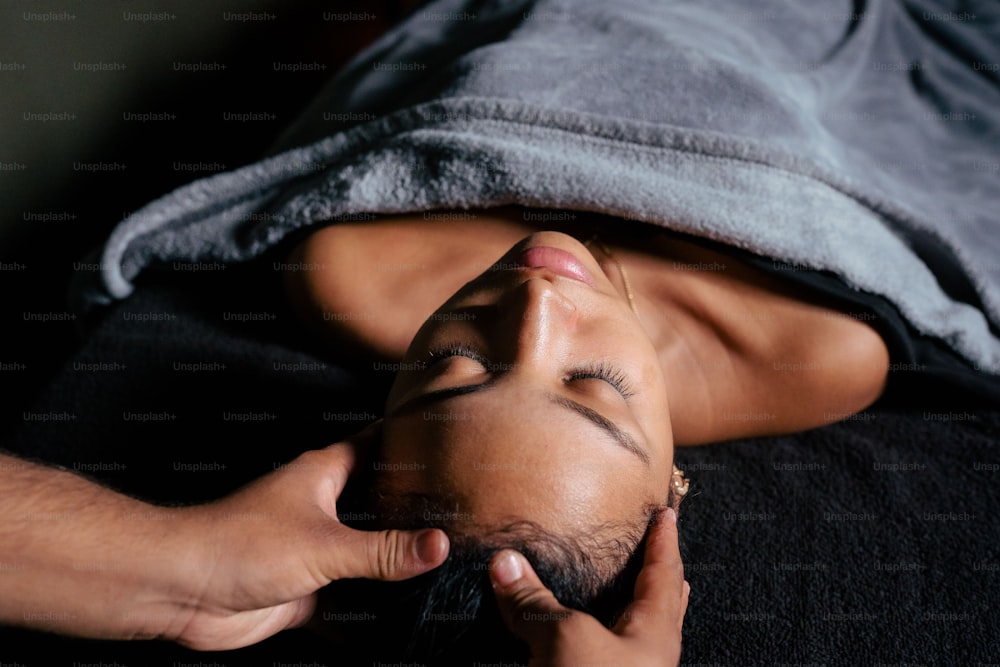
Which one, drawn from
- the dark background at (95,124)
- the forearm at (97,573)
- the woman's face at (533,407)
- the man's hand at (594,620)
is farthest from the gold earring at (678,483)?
the dark background at (95,124)

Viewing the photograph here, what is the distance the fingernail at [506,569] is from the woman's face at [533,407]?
38 millimetres

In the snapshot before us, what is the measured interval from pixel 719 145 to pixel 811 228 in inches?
6.6

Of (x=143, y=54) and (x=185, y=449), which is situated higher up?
(x=143, y=54)

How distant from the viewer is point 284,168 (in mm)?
1085

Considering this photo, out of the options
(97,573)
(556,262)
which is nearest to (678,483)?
(556,262)

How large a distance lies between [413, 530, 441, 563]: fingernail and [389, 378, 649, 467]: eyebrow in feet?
0.45

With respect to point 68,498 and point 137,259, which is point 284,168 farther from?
point 68,498

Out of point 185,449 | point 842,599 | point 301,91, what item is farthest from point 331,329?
point 301,91

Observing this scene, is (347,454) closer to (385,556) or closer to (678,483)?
(385,556)

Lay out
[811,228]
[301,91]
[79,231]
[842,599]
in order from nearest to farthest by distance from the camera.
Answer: [842,599], [811,228], [79,231], [301,91]

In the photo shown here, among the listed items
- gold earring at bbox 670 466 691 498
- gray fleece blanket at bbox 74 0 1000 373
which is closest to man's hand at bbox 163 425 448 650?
gold earring at bbox 670 466 691 498

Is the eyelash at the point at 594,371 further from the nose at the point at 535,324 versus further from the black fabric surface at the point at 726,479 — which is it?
the black fabric surface at the point at 726,479

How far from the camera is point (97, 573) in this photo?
0.58 meters

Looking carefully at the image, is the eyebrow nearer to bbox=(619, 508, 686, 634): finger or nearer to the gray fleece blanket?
bbox=(619, 508, 686, 634): finger
